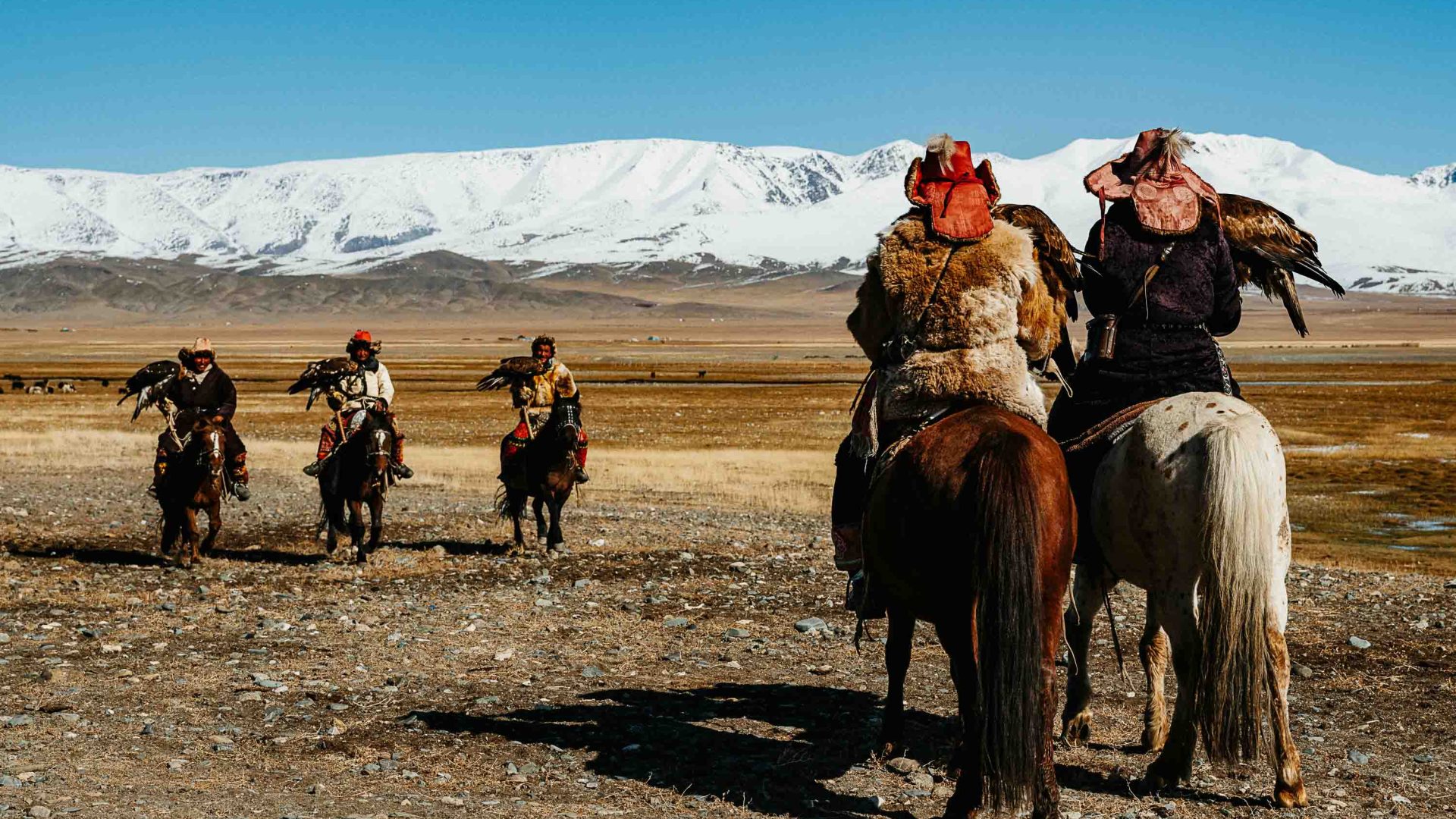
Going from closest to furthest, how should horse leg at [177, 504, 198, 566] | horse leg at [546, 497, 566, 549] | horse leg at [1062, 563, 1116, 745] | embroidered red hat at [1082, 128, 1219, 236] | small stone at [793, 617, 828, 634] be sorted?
embroidered red hat at [1082, 128, 1219, 236] → horse leg at [1062, 563, 1116, 745] → small stone at [793, 617, 828, 634] → horse leg at [177, 504, 198, 566] → horse leg at [546, 497, 566, 549]

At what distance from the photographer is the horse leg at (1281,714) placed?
20.8ft

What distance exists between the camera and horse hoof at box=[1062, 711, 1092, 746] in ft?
25.9

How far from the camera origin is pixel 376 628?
11305 millimetres

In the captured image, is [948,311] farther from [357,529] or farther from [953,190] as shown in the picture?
[357,529]

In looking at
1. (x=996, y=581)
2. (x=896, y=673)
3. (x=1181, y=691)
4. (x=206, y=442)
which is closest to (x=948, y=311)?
(x=996, y=581)

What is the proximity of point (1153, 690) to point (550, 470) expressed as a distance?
960cm

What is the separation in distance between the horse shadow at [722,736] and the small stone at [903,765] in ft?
0.60

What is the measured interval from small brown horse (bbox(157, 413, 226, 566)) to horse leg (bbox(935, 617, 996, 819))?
1129 centimetres

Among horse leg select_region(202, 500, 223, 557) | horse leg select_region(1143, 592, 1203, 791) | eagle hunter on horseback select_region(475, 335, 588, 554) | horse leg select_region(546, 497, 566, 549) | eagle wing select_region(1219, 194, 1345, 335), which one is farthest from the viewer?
eagle hunter on horseback select_region(475, 335, 588, 554)

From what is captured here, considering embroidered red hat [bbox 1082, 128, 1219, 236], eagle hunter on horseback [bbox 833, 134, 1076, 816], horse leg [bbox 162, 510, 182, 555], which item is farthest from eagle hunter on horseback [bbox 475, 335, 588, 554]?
embroidered red hat [bbox 1082, 128, 1219, 236]

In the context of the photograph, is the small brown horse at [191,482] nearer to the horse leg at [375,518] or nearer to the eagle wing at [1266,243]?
the horse leg at [375,518]

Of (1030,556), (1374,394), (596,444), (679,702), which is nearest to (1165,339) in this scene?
(1030,556)

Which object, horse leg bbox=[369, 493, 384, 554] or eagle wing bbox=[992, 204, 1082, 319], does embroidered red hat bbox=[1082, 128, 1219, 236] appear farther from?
horse leg bbox=[369, 493, 384, 554]

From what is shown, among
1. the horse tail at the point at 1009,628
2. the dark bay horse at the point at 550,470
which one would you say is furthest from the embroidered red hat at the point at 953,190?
the dark bay horse at the point at 550,470
